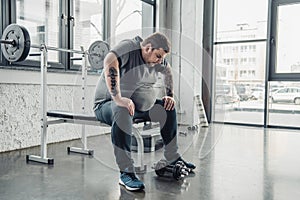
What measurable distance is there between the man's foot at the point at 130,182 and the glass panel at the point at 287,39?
11.4 ft

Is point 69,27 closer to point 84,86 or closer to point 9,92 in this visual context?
point 84,86

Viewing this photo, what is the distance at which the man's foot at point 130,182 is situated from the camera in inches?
62.1

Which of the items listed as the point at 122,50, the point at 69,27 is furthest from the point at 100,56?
the point at 122,50

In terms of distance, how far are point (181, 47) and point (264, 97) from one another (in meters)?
1.48

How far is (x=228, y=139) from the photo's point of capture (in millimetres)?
3301

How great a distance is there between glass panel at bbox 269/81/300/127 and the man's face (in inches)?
123

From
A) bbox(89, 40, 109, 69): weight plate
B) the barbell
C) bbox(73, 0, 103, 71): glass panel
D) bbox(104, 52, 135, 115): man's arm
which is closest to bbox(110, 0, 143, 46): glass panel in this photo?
bbox(73, 0, 103, 71): glass panel

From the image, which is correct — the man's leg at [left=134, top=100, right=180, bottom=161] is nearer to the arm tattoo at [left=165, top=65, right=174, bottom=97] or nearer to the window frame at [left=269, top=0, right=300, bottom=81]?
the arm tattoo at [left=165, top=65, right=174, bottom=97]

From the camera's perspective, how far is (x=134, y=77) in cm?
175

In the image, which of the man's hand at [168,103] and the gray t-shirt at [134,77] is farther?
the man's hand at [168,103]

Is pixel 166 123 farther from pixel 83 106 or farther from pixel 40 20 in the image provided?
pixel 40 20

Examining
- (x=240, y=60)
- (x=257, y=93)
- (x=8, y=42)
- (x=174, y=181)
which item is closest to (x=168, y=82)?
(x=174, y=181)

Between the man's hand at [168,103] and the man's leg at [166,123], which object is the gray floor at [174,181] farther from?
the man's hand at [168,103]

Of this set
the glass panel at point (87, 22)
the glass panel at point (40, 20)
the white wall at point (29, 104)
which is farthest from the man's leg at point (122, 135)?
the glass panel at point (87, 22)
